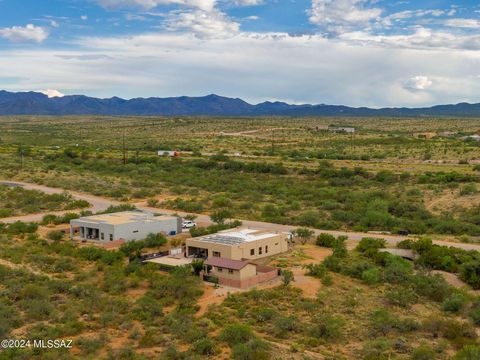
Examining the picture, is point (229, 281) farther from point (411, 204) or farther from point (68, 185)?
point (68, 185)

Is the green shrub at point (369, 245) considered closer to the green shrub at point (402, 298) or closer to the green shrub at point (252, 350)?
the green shrub at point (402, 298)

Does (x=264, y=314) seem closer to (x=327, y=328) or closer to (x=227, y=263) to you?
(x=327, y=328)

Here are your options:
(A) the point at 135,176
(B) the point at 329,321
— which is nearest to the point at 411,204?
(B) the point at 329,321

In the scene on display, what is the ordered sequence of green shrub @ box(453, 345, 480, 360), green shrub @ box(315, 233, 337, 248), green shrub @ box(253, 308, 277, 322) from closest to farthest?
green shrub @ box(453, 345, 480, 360) → green shrub @ box(253, 308, 277, 322) → green shrub @ box(315, 233, 337, 248)

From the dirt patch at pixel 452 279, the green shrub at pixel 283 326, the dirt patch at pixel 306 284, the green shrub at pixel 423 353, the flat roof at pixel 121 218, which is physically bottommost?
the dirt patch at pixel 452 279

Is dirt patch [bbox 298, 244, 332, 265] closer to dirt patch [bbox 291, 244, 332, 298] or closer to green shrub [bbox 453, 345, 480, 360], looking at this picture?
dirt patch [bbox 291, 244, 332, 298]

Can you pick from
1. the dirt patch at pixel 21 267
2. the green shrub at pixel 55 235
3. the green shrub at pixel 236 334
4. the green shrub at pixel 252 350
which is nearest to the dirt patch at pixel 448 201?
the green shrub at pixel 55 235

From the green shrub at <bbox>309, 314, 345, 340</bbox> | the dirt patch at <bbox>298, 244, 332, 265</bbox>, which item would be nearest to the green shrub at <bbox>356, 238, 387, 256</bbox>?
the dirt patch at <bbox>298, 244, 332, 265</bbox>
